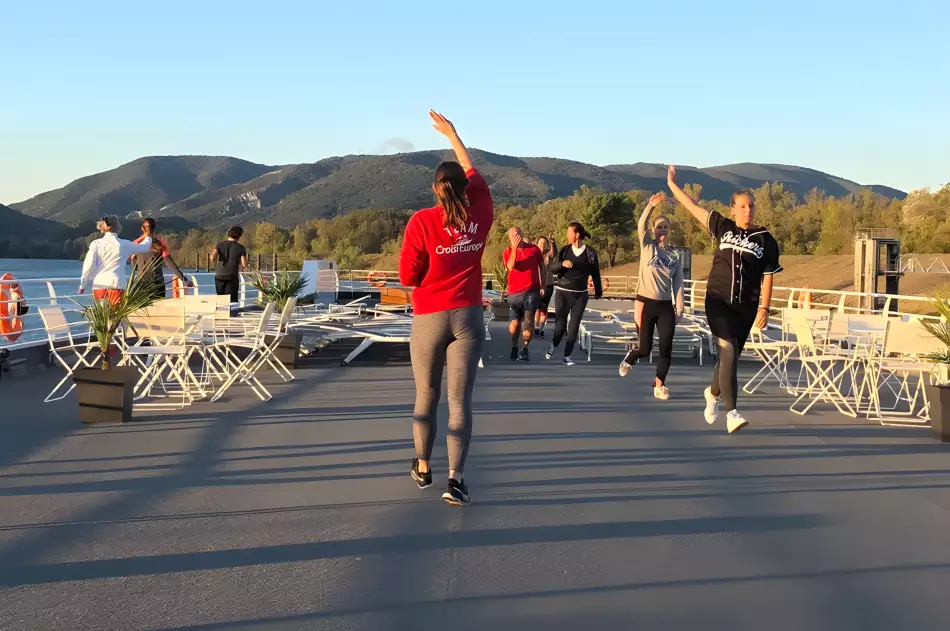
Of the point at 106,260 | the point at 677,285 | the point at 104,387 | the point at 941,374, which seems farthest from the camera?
the point at 106,260

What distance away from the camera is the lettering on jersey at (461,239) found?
487cm

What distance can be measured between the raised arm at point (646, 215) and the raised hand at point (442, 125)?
10.6ft

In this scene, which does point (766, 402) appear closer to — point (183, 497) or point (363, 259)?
point (183, 497)

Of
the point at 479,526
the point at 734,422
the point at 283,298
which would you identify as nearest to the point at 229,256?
the point at 283,298

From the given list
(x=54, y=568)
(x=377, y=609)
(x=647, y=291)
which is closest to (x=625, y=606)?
(x=377, y=609)

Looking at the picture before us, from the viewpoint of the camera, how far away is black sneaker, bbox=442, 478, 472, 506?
484 centimetres

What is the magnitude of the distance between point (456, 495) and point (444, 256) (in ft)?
3.76

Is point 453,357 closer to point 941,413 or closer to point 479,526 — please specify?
point 479,526

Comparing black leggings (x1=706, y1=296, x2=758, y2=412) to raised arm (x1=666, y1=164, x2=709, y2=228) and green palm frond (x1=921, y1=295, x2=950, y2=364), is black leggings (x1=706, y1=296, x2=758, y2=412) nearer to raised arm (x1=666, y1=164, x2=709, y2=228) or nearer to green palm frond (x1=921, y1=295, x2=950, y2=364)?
raised arm (x1=666, y1=164, x2=709, y2=228)

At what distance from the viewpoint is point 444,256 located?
4879mm

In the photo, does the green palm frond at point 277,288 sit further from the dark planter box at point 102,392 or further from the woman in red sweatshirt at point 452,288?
the woman in red sweatshirt at point 452,288

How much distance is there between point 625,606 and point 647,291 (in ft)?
19.3

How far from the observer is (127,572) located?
148 inches

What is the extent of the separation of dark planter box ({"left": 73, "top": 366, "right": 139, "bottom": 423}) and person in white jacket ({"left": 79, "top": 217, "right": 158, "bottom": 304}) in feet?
8.53
